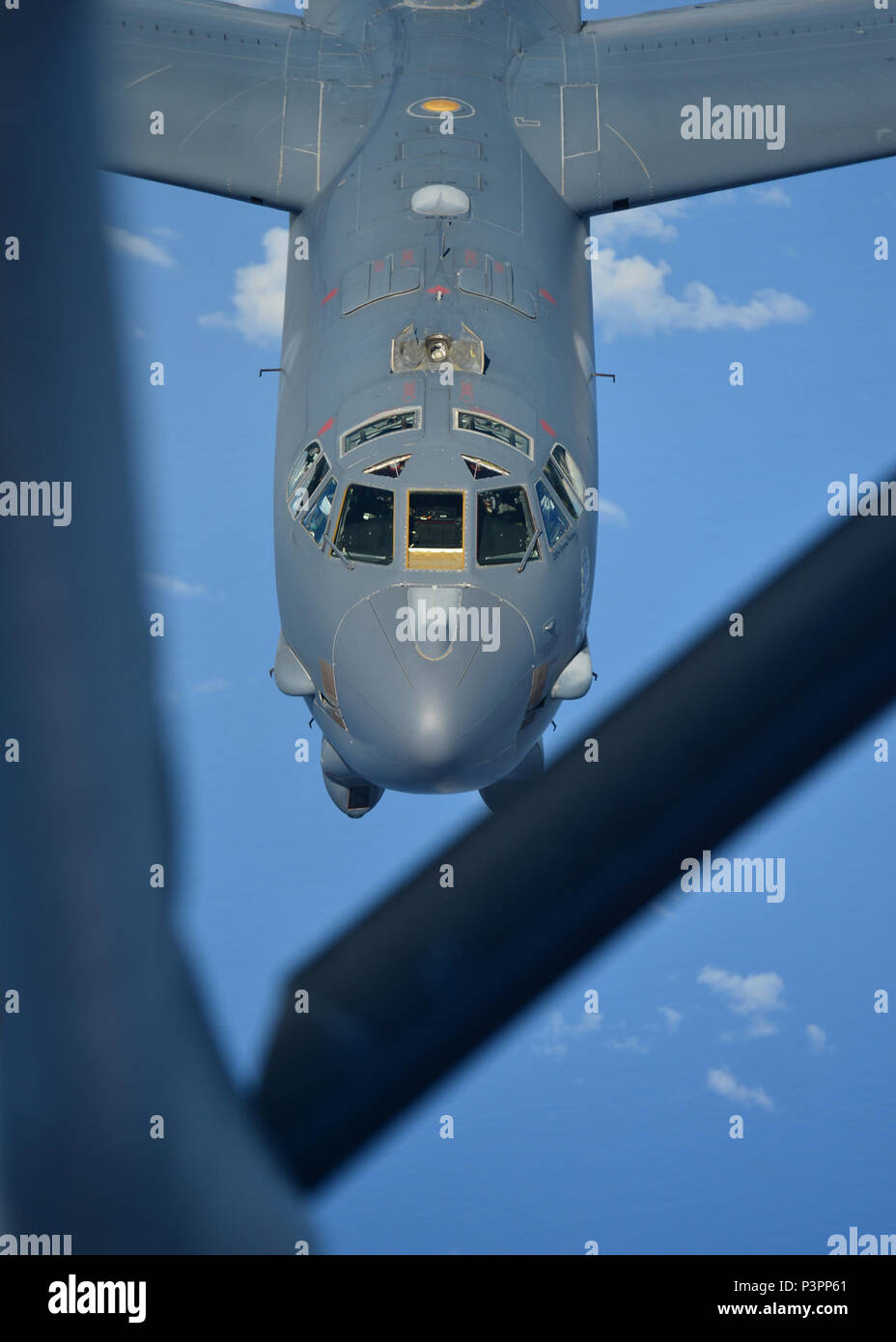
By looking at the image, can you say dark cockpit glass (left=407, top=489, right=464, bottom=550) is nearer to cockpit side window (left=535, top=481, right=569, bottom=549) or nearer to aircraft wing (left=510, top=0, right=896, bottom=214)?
cockpit side window (left=535, top=481, right=569, bottom=549)

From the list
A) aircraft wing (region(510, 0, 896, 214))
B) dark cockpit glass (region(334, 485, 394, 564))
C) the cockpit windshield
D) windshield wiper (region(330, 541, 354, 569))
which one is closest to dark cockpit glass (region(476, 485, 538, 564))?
the cockpit windshield

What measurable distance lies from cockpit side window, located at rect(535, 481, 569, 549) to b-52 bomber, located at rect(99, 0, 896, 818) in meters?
0.05

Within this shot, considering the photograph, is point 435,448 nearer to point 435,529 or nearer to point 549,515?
point 435,529

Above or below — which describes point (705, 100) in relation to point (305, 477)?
above

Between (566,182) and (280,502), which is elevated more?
(566,182)

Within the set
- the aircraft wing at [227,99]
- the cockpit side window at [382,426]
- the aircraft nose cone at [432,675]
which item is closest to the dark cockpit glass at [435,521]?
the aircraft nose cone at [432,675]

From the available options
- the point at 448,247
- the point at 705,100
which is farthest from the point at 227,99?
the point at 705,100

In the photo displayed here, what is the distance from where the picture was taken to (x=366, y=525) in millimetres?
21797

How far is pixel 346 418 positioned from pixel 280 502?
6.05 feet

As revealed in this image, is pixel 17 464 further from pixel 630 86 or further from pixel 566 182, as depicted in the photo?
pixel 630 86

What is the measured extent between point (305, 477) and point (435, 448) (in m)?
2.30

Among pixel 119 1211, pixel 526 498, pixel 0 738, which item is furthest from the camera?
pixel 0 738

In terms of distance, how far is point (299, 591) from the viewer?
22.9 meters

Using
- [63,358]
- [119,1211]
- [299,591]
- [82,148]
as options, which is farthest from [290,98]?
[119,1211]
